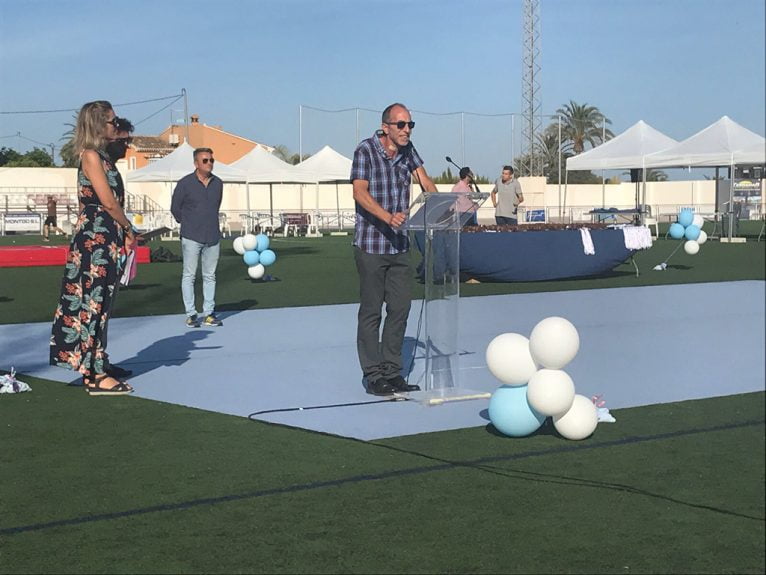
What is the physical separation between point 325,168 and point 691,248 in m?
15.1

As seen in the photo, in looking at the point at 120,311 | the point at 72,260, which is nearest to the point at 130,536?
the point at 72,260

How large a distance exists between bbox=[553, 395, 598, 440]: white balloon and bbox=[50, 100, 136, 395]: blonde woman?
3.15m

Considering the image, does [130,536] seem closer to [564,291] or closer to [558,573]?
[558,573]

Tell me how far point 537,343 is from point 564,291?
8.46 meters

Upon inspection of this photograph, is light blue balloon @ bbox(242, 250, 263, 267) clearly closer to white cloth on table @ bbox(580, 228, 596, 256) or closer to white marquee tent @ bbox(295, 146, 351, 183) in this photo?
white cloth on table @ bbox(580, 228, 596, 256)

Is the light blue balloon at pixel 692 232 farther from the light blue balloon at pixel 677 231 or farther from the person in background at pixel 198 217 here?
the person in background at pixel 198 217

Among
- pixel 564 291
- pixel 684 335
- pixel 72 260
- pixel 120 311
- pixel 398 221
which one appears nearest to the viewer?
pixel 684 335

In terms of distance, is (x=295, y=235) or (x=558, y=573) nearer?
(x=558, y=573)

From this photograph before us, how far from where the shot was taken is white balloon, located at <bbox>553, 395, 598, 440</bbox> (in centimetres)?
512

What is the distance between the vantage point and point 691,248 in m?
21.0

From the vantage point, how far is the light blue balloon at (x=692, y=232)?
21812 millimetres

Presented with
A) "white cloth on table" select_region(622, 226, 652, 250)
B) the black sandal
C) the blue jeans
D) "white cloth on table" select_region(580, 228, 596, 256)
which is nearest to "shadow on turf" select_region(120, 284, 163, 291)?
the blue jeans

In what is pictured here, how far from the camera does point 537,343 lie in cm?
501

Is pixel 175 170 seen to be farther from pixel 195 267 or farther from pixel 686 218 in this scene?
pixel 195 267
